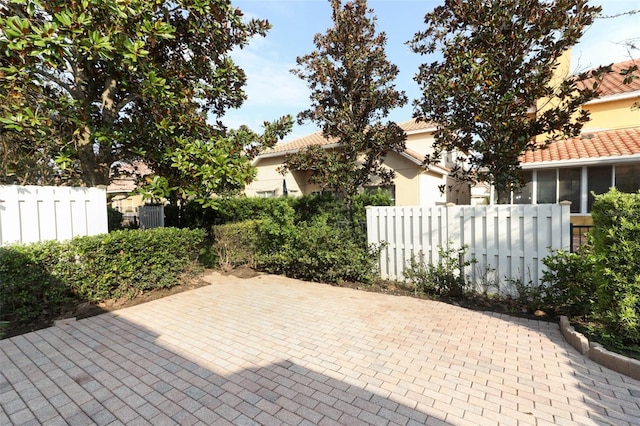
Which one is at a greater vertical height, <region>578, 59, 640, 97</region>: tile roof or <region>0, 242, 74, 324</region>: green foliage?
<region>578, 59, 640, 97</region>: tile roof

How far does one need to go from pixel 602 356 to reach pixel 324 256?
488 cm

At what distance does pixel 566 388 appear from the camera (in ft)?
9.78

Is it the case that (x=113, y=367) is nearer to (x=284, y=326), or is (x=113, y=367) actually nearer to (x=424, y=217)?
(x=284, y=326)

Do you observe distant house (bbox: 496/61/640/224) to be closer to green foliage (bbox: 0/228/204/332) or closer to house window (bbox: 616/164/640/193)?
house window (bbox: 616/164/640/193)

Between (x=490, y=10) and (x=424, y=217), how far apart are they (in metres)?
4.16

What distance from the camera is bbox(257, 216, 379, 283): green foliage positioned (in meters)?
7.04

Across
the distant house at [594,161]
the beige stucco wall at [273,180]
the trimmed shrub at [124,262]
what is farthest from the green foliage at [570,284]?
the beige stucco wall at [273,180]

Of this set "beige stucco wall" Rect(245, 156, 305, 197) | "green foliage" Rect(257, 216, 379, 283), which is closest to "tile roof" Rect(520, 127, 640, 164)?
"green foliage" Rect(257, 216, 379, 283)

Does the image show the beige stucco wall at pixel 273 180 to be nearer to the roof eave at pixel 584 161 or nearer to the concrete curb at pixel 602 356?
the roof eave at pixel 584 161

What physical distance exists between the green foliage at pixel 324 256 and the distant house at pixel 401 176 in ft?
9.89

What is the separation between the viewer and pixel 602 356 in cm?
339

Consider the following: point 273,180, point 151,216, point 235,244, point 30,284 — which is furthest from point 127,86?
point 151,216

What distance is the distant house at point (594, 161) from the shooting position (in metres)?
10.6

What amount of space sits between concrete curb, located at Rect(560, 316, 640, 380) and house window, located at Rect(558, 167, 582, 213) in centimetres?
975
